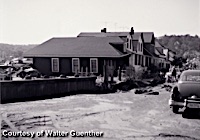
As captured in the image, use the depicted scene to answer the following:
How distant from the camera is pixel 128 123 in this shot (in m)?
8.52

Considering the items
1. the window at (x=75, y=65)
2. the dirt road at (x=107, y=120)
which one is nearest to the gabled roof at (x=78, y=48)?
the window at (x=75, y=65)

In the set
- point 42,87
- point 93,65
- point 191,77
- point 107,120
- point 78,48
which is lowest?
point 107,120

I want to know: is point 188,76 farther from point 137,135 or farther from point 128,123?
point 137,135

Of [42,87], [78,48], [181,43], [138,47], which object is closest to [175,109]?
[42,87]

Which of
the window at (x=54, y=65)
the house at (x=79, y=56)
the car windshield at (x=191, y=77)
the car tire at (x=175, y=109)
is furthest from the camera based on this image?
the window at (x=54, y=65)

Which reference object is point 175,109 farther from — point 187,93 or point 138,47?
point 138,47

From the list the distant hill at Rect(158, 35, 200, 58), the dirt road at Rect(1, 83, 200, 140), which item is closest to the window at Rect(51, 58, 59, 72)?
the dirt road at Rect(1, 83, 200, 140)

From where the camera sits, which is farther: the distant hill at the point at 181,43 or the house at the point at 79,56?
the distant hill at the point at 181,43

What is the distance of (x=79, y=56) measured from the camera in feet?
88.7

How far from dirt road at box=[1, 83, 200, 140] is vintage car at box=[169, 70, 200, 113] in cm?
51

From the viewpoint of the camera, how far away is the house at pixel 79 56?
2667cm

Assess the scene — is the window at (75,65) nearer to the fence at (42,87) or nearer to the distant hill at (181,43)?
the fence at (42,87)

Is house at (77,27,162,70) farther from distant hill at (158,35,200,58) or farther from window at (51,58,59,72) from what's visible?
distant hill at (158,35,200,58)

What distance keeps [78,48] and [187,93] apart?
66.6ft
